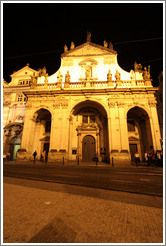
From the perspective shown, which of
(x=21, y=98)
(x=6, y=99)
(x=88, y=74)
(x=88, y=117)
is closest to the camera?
(x=88, y=74)

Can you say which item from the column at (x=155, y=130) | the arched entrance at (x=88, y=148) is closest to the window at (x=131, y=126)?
the column at (x=155, y=130)

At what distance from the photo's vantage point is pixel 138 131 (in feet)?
51.7

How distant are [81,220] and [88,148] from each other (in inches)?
535

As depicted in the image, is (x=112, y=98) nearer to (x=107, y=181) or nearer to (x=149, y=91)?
(x=149, y=91)

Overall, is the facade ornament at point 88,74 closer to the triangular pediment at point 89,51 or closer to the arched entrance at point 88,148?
the triangular pediment at point 89,51

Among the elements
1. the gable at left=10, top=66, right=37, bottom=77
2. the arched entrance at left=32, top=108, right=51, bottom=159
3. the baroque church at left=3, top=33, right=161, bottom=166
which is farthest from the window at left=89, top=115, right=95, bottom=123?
the gable at left=10, top=66, right=37, bottom=77

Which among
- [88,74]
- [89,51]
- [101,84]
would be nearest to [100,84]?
[101,84]

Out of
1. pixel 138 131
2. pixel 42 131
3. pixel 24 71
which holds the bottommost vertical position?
pixel 42 131

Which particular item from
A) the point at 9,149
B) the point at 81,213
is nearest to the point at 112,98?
the point at 81,213

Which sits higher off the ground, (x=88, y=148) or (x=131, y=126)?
(x=131, y=126)

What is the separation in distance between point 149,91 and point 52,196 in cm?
1585

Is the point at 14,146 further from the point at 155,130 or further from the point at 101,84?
the point at 155,130

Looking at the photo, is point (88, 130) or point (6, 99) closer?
point (88, 130)

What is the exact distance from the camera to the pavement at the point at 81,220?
1.82 metres
